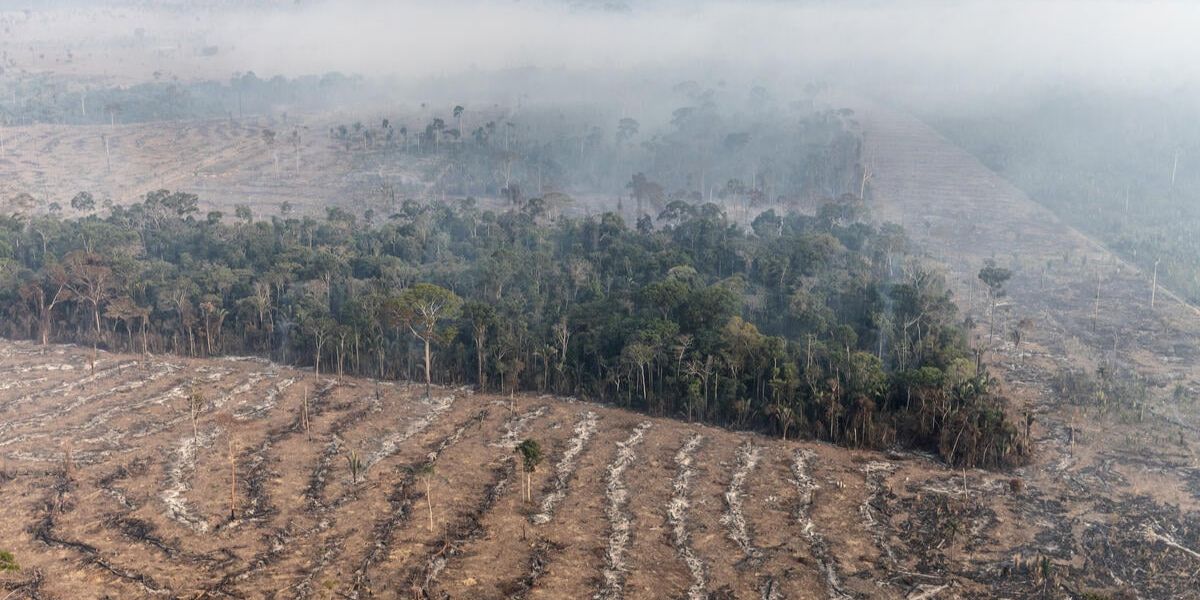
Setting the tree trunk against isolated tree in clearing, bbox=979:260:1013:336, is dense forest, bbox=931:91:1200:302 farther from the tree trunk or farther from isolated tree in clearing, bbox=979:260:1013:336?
the tree trunk

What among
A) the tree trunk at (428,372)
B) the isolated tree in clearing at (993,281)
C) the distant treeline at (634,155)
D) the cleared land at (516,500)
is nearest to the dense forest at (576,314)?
the tree trunk at (428,372)

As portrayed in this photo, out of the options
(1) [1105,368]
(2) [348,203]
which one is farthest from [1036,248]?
(2) [348,203]

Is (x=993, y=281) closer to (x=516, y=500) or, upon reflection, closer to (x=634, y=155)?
(x=516, y=500)

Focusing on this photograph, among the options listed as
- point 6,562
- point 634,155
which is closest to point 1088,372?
point 6,562

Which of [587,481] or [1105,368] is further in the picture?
[1105,368]

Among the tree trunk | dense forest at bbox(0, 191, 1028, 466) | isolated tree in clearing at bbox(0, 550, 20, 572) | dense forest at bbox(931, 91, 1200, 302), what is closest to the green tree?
the tree trunk

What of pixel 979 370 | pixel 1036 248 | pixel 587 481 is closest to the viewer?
pixel 587 481

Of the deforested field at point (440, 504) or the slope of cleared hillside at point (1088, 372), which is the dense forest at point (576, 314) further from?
the slope of cleared hillside at point (1088, 372)

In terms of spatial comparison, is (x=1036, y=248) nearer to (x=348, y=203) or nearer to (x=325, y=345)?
(x=325, y=345)
